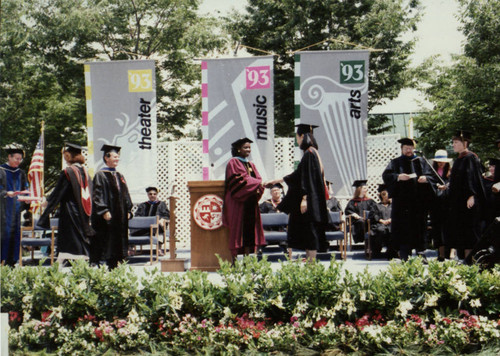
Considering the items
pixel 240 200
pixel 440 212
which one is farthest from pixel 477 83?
pixel 240 200

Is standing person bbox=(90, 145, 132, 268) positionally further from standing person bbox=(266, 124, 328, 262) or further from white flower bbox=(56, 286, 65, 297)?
white flower bbox=(56, 286, 65, 297)

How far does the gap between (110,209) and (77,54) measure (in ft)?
41.5

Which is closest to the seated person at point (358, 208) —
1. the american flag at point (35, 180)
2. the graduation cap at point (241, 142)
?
the graduation cap at point (241, 142)

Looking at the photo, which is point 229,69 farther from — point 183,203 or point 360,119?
point 183,203

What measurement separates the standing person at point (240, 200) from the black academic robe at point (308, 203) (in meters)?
0.43

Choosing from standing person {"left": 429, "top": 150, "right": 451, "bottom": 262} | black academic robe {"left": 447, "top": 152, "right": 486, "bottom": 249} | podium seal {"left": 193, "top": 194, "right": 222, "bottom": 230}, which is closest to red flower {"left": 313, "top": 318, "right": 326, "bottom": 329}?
podium seal {"left": 193, "top": 194, "right": 222, "bottom": 230}

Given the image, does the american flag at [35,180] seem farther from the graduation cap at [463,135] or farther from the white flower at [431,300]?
the white flower at [431,300]

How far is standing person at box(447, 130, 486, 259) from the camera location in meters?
7.77

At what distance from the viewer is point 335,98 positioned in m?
10.4

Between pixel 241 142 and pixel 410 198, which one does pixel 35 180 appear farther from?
pixel 410 198

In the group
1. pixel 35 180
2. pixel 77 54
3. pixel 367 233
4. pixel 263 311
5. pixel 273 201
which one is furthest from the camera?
pixel 77 54

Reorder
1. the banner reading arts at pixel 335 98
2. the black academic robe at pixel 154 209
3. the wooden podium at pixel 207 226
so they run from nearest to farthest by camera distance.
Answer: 1. the wooden podium at pixel 207 226
2. the banner reading arts at pixel 335 98
3. the black academic robe at pixel 154 209

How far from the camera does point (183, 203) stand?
13156mm

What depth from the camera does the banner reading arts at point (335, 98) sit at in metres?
10.3
